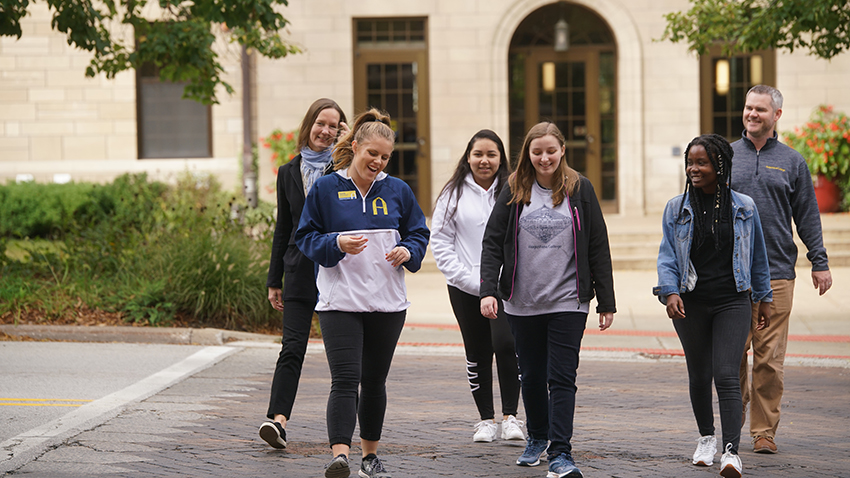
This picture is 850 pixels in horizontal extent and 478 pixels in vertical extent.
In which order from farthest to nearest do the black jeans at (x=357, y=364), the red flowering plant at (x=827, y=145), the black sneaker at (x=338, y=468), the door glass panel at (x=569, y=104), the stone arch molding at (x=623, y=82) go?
the door glass panel at (x=569, y=104) → the stone arch molding at (x=623, y=82) → the red flowering plant at (x=827, y=145) → the black jeans at (x=357, y=364) → the black sneaker at (x=338, y=468)

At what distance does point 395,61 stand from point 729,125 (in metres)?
6.39

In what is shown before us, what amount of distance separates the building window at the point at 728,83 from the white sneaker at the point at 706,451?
13.9 m

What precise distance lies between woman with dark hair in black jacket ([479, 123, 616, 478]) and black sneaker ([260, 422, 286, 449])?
1.32m

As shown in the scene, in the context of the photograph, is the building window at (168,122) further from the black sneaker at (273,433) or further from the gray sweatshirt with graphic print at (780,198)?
the gray sweatshirt with graphic print at (780,198)

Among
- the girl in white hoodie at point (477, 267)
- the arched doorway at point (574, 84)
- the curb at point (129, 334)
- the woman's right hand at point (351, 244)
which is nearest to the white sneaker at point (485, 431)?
the girl in white hoodie at point (477, 267)

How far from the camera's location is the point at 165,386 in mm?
7211

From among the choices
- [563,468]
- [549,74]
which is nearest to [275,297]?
[563,468]

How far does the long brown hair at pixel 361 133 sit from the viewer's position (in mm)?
4801

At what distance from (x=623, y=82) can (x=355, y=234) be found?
14.0m

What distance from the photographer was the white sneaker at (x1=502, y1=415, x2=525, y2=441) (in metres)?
5.73

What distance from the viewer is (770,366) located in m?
5.46

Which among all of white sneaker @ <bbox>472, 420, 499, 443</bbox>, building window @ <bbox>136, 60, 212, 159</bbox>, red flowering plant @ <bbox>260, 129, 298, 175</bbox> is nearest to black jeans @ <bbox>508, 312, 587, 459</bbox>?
white sneaker @ <bbox>472, 420, 499, 443</bbox>

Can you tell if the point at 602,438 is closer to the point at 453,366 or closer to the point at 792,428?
the point at 792,428

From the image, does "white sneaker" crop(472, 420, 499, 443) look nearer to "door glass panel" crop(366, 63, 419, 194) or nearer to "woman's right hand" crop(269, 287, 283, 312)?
"woman's right hand" crop(269, 287, 283, 312)
